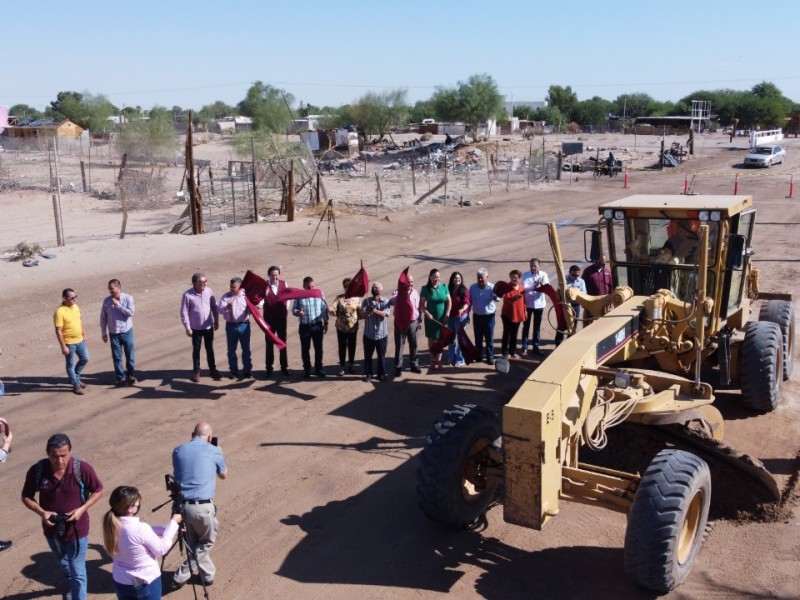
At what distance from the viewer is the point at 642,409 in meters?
7.37

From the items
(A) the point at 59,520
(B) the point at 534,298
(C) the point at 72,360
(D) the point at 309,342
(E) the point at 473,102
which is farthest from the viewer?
(E) the point at 473,102

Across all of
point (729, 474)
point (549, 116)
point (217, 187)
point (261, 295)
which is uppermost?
point (549, 116)

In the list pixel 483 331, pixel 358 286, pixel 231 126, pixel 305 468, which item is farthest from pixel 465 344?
pixel 231 126

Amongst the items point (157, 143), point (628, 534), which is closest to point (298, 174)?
point (157, 143)

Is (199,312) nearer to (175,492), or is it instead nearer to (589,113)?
(175,492)

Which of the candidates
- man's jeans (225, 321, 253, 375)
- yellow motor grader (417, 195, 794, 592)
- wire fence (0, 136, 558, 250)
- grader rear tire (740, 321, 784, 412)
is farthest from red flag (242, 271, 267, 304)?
wire fence (0, 136, 558, 250)

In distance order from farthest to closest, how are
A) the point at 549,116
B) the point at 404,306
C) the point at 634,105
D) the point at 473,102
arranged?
the point at 634,105 → the point at 549,116 → the point at 473,102 → the point at 404,306

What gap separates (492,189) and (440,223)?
32.4 feet

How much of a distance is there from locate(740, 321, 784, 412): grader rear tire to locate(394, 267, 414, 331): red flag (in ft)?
15.0

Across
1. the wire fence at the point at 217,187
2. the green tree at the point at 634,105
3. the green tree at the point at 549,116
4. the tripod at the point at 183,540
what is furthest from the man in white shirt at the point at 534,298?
the green tree at the point at 634,105

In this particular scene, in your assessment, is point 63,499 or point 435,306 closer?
point 63,499

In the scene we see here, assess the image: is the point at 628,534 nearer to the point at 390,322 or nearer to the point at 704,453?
the point at 704,453

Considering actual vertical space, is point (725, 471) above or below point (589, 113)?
below

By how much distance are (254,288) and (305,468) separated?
3.96 meters
